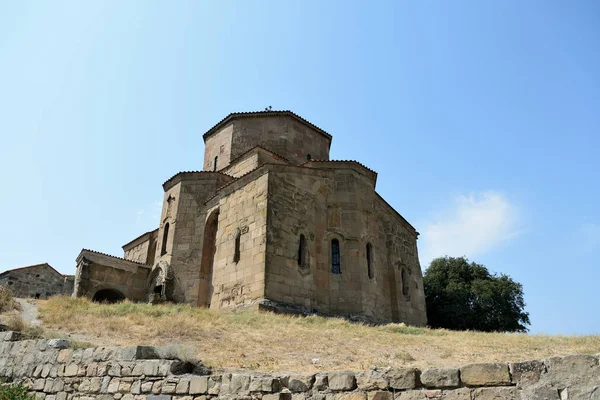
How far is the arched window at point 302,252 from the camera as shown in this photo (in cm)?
1455

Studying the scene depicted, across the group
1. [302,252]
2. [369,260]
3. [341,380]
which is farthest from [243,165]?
[341,380]

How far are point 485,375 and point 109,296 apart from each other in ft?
58.0

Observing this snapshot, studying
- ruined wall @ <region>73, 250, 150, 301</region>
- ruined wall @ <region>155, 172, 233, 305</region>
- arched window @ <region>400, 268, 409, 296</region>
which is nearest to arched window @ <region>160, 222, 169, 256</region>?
ruined wall @ <region>155, 172, 233, 305</region>

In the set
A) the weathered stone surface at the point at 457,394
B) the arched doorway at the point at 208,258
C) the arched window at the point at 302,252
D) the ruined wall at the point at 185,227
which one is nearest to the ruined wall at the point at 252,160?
the ruined wall at the point at 185,227

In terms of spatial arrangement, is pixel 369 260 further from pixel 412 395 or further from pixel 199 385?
pixel 412 395

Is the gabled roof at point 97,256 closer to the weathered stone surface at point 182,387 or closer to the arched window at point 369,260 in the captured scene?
the arched window at point 369,260

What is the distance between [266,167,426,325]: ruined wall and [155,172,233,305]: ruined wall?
454cm

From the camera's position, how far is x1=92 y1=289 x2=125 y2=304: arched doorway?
17719 mm

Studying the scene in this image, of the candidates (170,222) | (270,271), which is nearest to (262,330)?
(270,271)

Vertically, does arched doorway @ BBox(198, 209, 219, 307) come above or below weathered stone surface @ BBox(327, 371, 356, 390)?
above

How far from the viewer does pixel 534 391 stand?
3.26m

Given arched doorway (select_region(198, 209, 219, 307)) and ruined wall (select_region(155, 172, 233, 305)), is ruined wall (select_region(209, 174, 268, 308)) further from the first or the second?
ruined wall (select_region(155, 172, 233, 305))

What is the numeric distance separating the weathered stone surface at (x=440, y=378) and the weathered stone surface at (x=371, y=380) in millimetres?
356

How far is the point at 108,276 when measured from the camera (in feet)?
57.6
